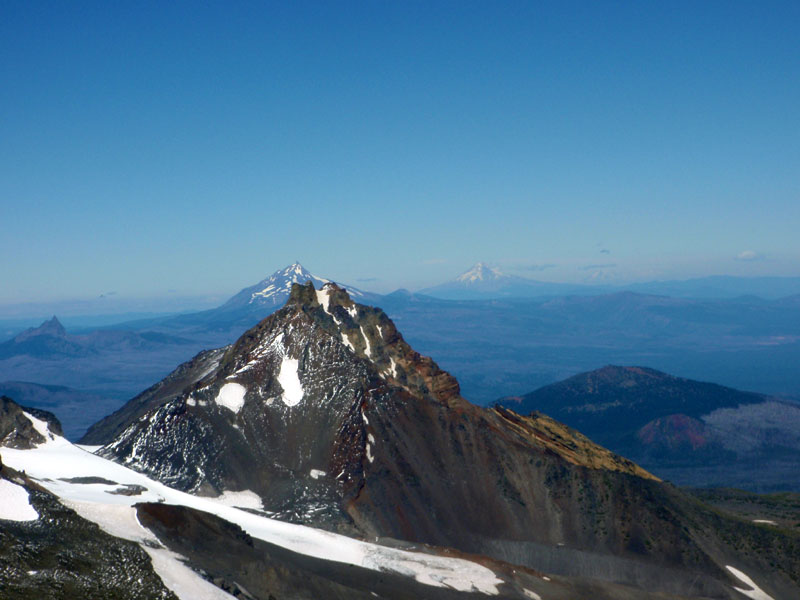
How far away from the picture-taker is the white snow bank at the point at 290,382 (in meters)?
106

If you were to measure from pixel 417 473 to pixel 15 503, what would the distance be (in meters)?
54.6

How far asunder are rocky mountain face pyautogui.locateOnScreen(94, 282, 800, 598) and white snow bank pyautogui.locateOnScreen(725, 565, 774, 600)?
133cm

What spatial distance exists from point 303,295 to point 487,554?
60.5 metres

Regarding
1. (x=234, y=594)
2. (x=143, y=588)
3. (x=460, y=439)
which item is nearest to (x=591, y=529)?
(x=460, y=439)

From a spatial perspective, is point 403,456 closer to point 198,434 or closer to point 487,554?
point 487,554

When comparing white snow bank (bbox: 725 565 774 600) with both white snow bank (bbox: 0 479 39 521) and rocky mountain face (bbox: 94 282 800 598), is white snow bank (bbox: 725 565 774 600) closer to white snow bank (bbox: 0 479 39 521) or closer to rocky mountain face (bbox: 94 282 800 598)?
rocky mountain face (bbox: 94 282 800 598)

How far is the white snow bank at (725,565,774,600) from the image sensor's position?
275ft

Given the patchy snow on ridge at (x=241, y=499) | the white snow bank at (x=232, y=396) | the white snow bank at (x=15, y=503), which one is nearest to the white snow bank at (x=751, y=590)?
the patchy snow on ridge at (x=241, y=499)

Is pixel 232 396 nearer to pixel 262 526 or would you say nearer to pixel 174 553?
pixel 262 526

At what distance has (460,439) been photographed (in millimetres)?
102750

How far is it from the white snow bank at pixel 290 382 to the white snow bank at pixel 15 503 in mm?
52384

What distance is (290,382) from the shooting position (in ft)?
357

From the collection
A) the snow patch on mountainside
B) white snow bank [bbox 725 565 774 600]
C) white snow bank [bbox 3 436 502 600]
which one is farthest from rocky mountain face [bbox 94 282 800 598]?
the snow patch on mountainside

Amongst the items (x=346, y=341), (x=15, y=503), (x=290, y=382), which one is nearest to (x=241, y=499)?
(x=290, y=382)
